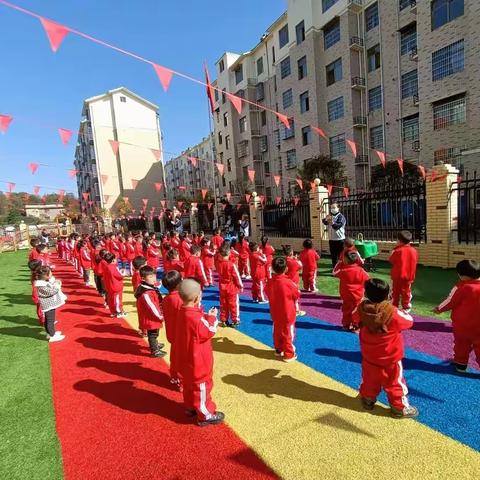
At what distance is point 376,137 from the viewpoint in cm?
2352

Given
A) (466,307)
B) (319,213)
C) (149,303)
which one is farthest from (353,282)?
(319,213)

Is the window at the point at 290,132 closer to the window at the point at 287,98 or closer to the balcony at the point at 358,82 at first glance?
the window at the point at 287,98

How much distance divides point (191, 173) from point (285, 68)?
1443 inches

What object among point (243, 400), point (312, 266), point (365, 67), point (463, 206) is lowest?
point (243, 400)

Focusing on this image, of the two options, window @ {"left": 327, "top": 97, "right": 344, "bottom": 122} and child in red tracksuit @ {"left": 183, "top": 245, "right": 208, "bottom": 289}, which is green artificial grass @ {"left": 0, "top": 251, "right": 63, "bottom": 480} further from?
window @ {"left": 327, "top": 97, "right": 344, "bottom": 122}

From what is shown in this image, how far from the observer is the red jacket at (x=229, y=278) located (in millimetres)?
5902

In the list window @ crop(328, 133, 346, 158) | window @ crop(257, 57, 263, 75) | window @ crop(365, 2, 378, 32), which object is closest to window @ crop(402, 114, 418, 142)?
window @ crop(328, 133, 346, 158)

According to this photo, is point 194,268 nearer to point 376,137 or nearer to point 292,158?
point 376,137

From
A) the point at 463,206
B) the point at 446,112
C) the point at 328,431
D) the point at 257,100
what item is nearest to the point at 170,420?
the point at 328,431

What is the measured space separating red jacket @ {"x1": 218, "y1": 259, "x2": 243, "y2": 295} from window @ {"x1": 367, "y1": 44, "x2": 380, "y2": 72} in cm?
2332

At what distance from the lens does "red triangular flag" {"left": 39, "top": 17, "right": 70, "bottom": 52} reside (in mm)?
4966

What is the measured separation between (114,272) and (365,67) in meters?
24.4

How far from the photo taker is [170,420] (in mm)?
3346

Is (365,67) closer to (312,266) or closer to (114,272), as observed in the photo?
(312,266)
